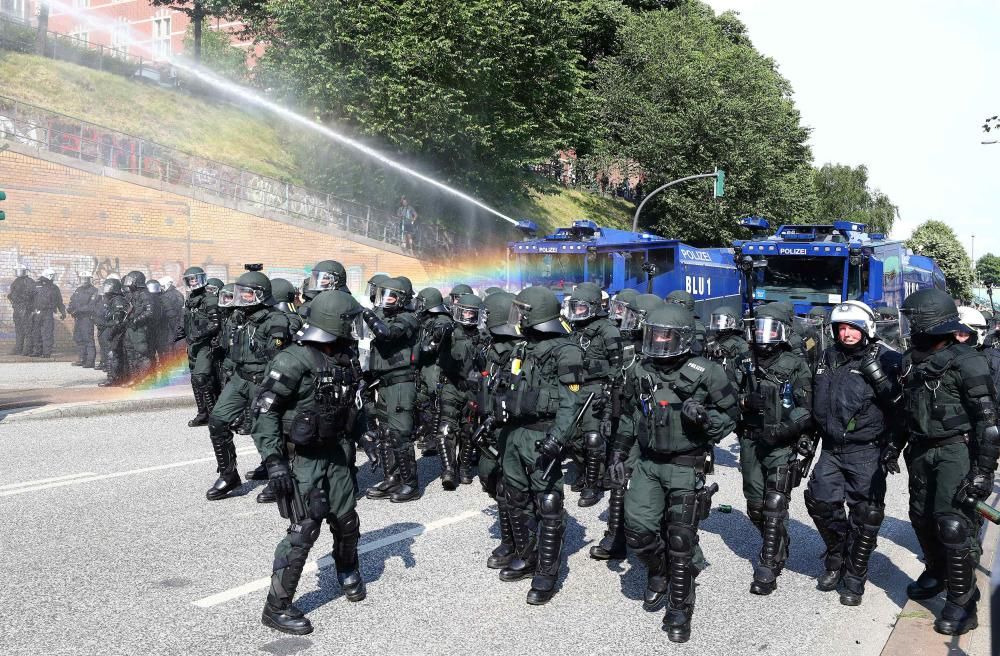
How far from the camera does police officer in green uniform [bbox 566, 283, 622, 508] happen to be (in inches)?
318

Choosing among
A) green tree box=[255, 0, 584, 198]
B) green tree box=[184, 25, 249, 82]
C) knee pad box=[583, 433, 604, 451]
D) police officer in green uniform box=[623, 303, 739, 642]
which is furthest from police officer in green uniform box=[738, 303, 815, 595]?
green tree box=[184, 25, 249, 82]

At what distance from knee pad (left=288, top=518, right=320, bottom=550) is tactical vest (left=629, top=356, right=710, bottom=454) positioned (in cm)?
207

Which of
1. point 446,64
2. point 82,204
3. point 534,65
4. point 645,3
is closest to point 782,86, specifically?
point 645,3

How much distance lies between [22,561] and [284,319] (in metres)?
2.65

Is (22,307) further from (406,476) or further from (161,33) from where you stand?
(161,33)

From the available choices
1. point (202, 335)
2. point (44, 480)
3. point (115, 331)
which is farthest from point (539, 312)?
point (115, 331)

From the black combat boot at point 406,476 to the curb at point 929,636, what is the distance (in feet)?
14.1

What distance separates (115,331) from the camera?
15.6 meters

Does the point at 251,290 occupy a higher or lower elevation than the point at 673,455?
higher

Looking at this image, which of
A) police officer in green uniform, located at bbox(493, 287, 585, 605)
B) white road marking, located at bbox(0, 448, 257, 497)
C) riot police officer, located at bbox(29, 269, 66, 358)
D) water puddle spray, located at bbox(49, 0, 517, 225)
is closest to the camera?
police officer in green uniform, located at bbox(493, 287, 585, 605)

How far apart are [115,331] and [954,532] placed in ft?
46.0

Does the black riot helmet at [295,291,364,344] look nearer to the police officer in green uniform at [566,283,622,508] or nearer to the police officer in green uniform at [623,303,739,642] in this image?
the police officer in green uniform at [623,303,739,642]

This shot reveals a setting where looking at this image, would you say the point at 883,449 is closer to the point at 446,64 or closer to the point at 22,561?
the point at 22,561

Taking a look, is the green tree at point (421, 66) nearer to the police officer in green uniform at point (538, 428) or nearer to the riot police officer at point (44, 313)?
the riot police officer at point (44, 313)
